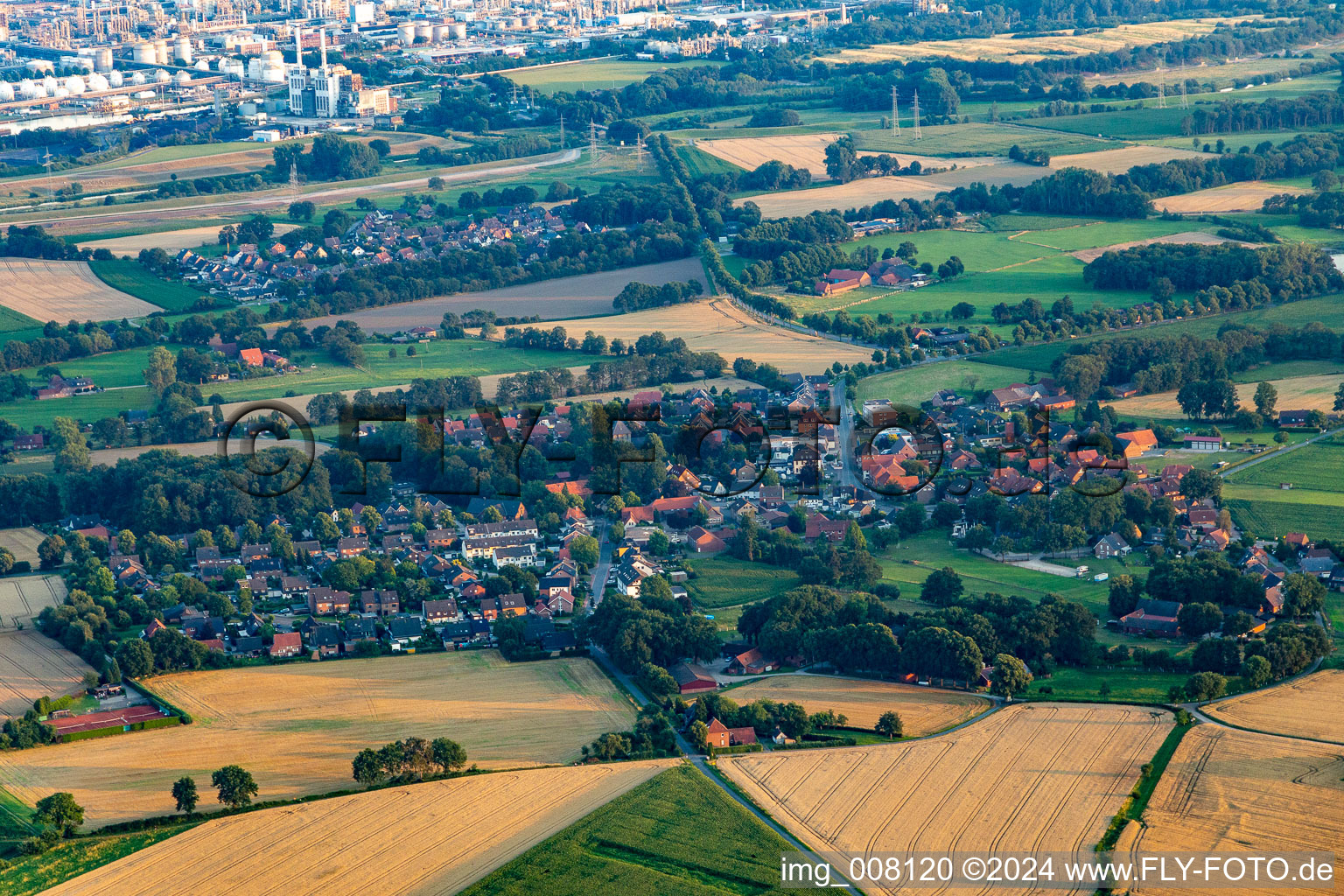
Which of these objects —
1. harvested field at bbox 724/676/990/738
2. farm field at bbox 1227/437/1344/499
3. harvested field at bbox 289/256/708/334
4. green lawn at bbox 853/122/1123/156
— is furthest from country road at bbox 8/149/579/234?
harvested field at bbox 724/676/990/738

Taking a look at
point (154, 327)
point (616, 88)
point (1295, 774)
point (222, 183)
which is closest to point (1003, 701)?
point (1295, 774)

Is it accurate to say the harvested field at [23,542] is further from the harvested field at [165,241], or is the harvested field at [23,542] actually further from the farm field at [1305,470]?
the harvested field at [165,241]

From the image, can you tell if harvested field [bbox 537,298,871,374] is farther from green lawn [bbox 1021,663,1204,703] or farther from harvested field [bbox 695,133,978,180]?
harvested field [bbox 695,133,978,180]

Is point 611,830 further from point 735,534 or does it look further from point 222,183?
point 222,183

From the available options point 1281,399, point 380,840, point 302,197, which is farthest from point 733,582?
point 302,197

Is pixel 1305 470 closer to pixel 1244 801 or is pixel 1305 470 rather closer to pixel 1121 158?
pixel 1244 801

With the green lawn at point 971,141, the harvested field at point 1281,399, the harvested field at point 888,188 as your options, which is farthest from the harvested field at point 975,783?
the green lawn at point 971,141
